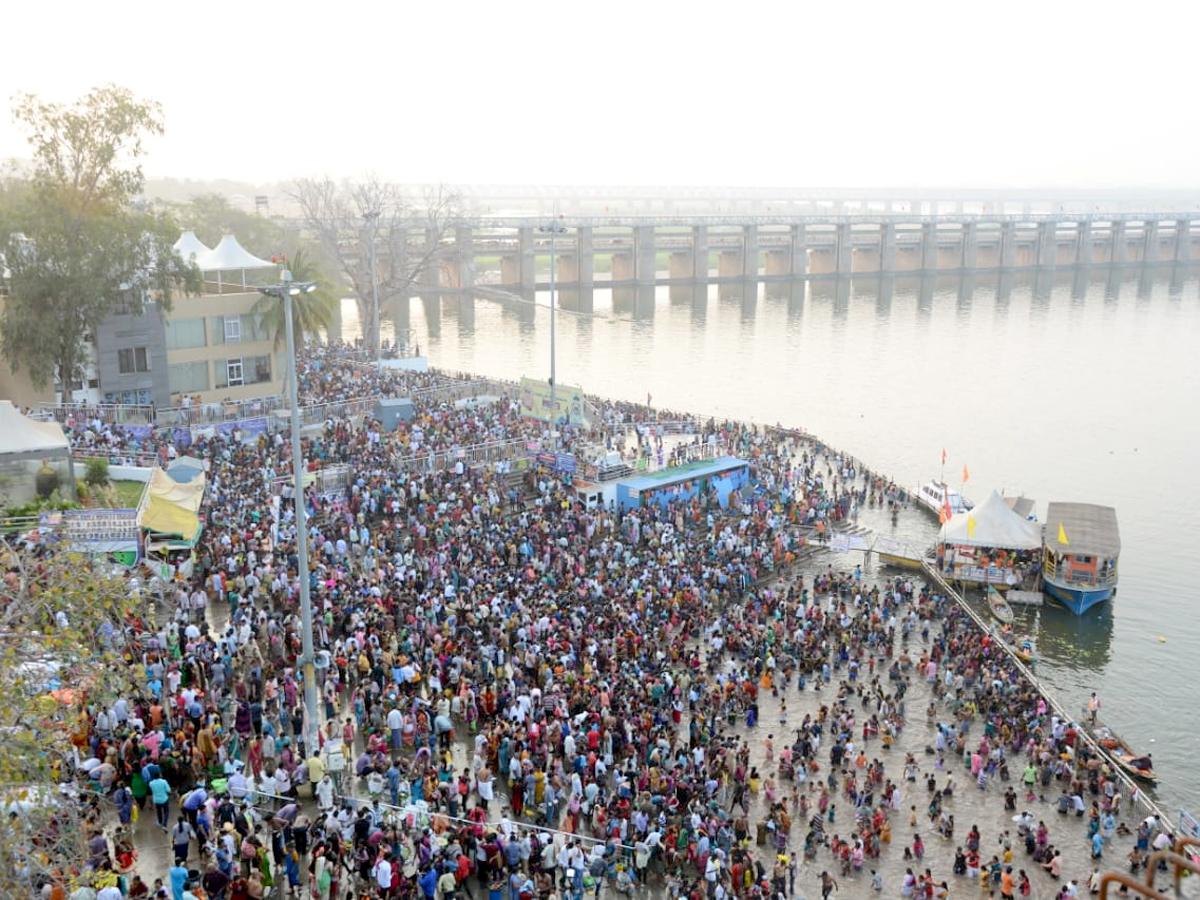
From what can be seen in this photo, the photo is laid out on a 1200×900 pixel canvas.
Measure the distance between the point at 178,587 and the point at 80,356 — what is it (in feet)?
58.7

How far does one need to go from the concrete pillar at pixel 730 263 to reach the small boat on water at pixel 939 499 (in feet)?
282

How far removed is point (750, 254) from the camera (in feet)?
407

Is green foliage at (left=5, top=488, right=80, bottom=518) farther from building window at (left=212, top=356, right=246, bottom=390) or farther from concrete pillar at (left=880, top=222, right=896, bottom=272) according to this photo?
concrete pillar at (left=880, top=222, right=896, bottom=272)

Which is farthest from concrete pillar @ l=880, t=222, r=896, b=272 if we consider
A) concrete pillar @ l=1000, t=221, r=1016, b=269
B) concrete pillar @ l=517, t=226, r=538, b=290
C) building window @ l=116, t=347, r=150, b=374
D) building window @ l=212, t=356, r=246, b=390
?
building window @ l=116, t=347, r=150, b=374

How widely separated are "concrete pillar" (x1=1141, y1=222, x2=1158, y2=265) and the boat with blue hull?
12334 cm

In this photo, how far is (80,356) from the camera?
37.3 metres

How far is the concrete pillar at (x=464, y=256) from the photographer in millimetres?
104812

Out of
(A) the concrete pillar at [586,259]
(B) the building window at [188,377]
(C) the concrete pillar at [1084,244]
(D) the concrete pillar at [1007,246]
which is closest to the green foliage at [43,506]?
(B) the building window at [188,377]

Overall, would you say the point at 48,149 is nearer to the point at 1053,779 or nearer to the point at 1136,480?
the point at 1053,779

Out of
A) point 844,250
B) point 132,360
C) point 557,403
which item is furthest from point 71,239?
point 844,250

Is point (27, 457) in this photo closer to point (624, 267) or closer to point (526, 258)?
point (526, 258)

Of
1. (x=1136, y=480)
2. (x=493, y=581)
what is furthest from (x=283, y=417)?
(x=1136, y=480)

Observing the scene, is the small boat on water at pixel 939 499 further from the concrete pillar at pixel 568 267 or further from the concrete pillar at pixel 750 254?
the concrete pillar at pixel 750 254

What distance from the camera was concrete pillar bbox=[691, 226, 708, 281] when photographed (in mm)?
123438
